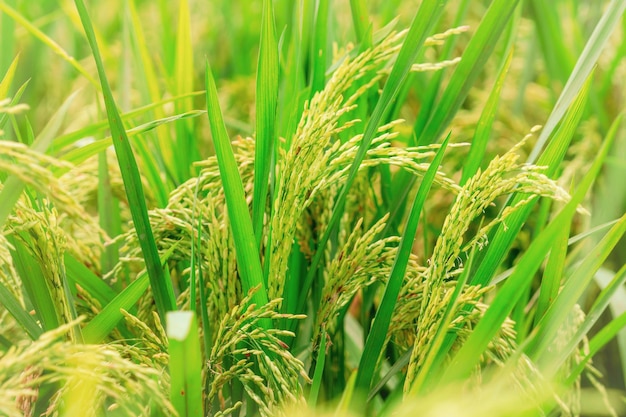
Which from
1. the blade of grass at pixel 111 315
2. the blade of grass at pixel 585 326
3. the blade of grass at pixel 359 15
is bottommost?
the blade of grass at pixel 585 326

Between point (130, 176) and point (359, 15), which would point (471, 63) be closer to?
point (359, 15)

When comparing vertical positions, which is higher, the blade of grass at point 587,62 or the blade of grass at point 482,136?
the blade of grass at point 587,62

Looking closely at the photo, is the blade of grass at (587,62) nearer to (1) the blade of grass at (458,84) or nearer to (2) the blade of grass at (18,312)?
(1) the blade of grass at (458,84)

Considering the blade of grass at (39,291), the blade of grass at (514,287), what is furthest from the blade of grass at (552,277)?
the blade of grass at (39,291)

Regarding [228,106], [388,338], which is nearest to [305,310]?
[388,338]

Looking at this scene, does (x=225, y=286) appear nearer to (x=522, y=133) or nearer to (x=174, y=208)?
(x=174, y=208)

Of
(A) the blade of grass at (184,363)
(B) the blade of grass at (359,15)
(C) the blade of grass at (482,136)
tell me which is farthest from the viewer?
(B) the blade of grass at (359,15)

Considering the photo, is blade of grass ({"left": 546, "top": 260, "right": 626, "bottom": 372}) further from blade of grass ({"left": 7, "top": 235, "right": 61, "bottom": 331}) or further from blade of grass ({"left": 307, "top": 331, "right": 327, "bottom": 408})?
blade of grass ({"left": 7, "top": 235, "right": 61, "bottom": 331})
